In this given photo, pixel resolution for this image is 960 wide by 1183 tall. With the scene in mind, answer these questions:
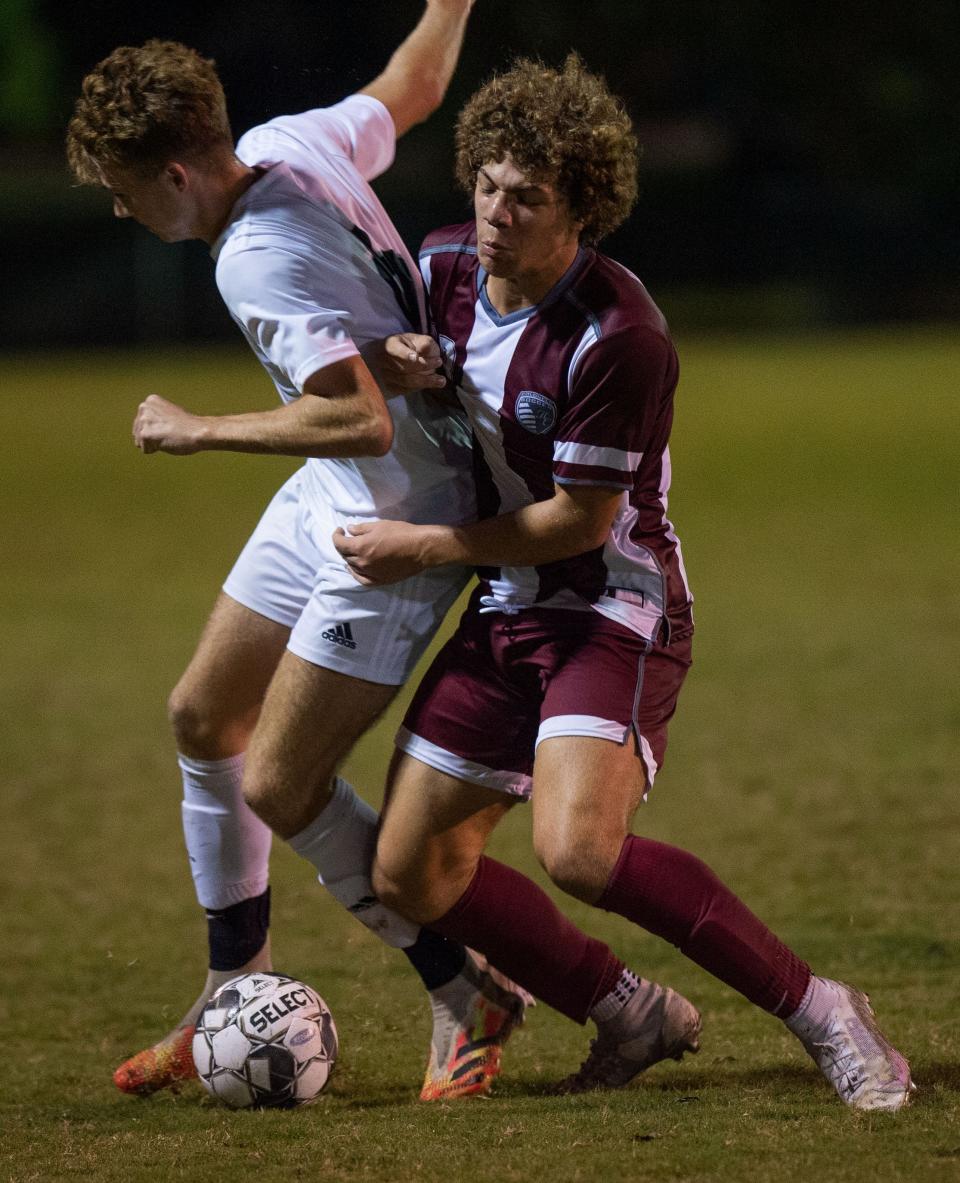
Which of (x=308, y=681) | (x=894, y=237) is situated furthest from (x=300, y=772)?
(x=894, y=237)

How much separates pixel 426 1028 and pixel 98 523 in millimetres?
9579

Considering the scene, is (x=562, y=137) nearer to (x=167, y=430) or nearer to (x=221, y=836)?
(x=167, y=430)

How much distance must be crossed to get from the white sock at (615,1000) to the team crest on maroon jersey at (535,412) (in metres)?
1.20

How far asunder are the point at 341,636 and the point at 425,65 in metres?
1.59

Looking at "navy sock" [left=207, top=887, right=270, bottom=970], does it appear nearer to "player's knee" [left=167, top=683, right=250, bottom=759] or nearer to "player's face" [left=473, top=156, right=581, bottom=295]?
"player's knee" [left=167, top=683, right=250, bottom=759]

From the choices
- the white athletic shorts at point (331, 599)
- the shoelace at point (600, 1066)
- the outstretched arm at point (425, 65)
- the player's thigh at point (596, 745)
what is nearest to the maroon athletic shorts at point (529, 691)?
the player's thigh at point (596, 745)

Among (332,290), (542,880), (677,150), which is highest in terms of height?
(332,290)

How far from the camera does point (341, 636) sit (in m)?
3.65

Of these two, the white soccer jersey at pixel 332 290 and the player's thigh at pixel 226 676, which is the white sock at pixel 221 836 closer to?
the player's thigh at pixel 226 676

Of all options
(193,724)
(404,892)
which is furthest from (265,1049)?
(193,724)

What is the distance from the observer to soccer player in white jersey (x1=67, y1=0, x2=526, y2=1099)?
11.0 feet

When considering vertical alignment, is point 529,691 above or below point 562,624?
A: below

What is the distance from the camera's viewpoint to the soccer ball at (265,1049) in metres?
3.60

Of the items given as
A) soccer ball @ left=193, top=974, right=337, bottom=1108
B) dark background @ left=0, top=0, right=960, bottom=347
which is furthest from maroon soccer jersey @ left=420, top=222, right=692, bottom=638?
dark background @ left=0, top=0, right=960, bottom=347
